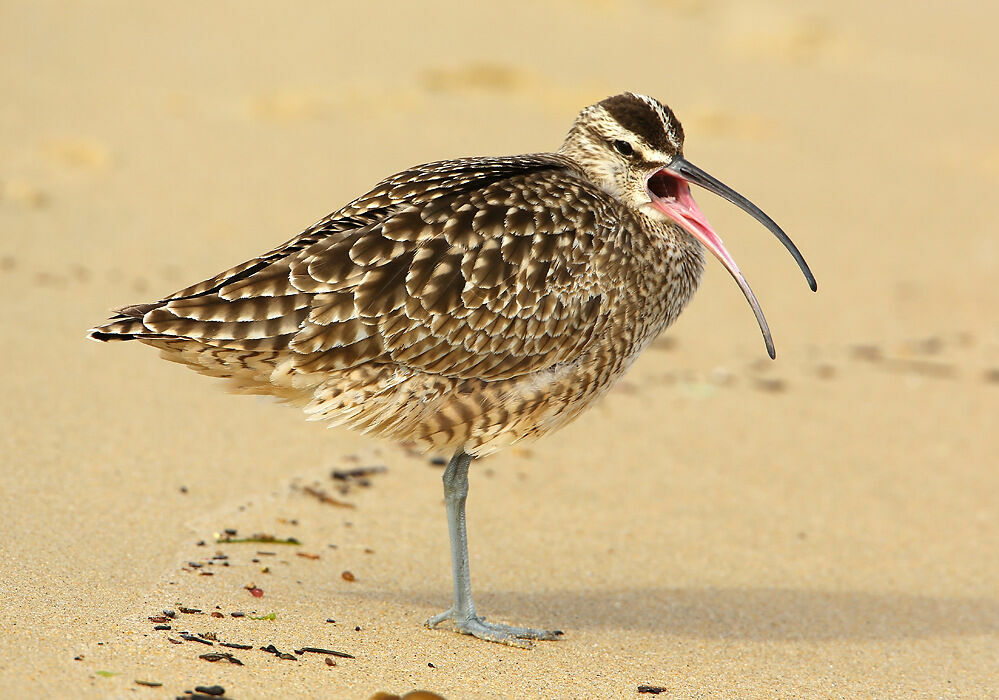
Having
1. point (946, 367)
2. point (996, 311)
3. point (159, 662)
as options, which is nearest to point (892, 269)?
point (996, 311)

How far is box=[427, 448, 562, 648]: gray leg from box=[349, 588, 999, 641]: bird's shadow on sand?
0.21 meters

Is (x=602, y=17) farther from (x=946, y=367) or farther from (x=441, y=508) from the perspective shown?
(x=441, y=508)

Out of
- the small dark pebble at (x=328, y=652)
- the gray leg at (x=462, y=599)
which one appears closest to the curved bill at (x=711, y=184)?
the gray leg at (x=462, y=599)

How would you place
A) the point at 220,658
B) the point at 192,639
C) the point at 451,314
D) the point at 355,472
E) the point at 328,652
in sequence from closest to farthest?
the point at 220,658 → the point at 192,639 → the point at 328,652 → the point at 451,314 → the point at 355,472

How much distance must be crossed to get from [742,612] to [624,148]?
2.14m

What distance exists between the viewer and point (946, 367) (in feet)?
29.1

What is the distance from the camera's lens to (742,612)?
5.70 meters

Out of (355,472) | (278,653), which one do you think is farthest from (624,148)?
(278,653)

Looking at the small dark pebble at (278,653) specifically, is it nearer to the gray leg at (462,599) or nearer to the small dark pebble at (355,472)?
the gray leg at (462,599)

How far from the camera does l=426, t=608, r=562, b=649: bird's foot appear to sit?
5.01 meters

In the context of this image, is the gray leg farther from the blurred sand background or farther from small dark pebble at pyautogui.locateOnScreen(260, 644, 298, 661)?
small dark pebble at pyautogui.locateOnScreen(260, 644, 298, 661)

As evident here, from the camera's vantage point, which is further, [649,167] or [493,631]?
[649,167]

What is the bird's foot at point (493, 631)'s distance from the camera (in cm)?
501

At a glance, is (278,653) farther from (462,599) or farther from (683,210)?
(683,210)
